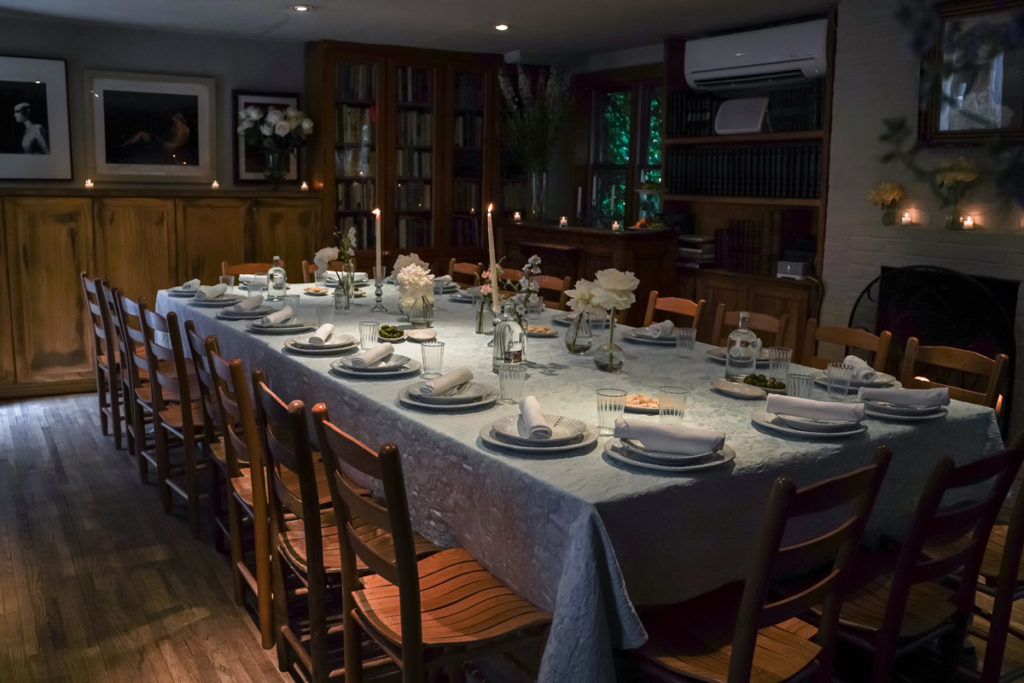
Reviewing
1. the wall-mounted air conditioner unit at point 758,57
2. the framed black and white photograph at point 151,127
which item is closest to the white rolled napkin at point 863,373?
the wall-mounted air conditioner unit at point 758,57

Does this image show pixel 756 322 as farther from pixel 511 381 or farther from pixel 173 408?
pixel 173 408

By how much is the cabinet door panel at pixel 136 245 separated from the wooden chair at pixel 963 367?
15.6 feet

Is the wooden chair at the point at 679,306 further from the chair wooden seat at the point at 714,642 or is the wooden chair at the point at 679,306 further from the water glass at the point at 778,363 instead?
the chair wooden seat at the point at 714,642

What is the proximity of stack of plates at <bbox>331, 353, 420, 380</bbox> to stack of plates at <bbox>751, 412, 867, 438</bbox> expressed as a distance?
1109 millimetres

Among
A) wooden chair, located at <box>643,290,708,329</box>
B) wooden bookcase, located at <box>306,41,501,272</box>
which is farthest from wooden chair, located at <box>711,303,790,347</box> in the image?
wooden bookcase, located at <box>306,41,501,272</box>

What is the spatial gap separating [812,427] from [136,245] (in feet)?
16.4

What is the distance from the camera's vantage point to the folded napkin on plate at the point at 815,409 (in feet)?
7.39

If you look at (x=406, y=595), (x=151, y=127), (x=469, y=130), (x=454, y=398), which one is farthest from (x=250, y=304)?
(x=469, y=130)

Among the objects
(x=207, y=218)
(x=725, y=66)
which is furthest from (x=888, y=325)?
(x=207, y=218)

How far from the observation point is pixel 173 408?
3.91 m

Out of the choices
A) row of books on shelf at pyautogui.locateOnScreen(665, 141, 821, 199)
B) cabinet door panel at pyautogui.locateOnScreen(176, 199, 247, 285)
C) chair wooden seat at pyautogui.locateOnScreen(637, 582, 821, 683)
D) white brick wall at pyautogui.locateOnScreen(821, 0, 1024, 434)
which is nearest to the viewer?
chair wooden seat at pyautogui.locateOnScreen(637, 582, 821, 683)

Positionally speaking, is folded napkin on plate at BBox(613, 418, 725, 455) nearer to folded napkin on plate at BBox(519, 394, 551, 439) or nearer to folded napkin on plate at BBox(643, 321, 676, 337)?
folded napkin on plate at BBox(519, 394, 551, 439)

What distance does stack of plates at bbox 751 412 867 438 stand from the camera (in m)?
2.20

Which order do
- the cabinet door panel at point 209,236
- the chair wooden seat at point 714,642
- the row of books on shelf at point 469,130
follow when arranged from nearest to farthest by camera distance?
the chair wooden seat at point 714,642
the cabinet door panel at point 209,236
the row of books on shelf at point 469,130
